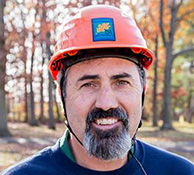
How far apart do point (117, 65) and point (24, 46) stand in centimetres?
1498

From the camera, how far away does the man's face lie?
1.84 metres

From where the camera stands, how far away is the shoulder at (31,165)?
1.92 meters

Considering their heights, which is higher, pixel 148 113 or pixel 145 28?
pixel 145 28

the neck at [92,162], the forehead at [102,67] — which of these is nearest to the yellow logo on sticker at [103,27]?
the forehead at [102,67]

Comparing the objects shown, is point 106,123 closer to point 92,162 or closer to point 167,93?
point 92,162

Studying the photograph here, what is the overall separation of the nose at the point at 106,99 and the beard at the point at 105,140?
3 centimetres

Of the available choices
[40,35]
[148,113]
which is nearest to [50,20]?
[40,35]

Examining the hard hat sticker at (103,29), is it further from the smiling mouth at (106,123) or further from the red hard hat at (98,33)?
the smiling mouth at (106,123)

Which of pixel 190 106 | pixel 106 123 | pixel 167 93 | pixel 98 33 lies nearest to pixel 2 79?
pixel 167 93

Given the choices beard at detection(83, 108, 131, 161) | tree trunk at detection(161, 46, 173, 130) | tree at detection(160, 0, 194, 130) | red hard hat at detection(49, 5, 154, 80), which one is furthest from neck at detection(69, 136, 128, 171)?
tree trunk at detection(161, 46, 173, 130)

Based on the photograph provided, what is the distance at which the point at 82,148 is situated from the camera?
2006 mm

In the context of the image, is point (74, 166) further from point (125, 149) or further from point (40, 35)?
point (40, 35)

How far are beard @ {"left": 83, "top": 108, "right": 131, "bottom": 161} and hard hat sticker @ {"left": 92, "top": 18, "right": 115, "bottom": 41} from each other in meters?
0.40

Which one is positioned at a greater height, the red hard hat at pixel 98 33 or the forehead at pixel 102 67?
the red hard hat at pixel 98 33
